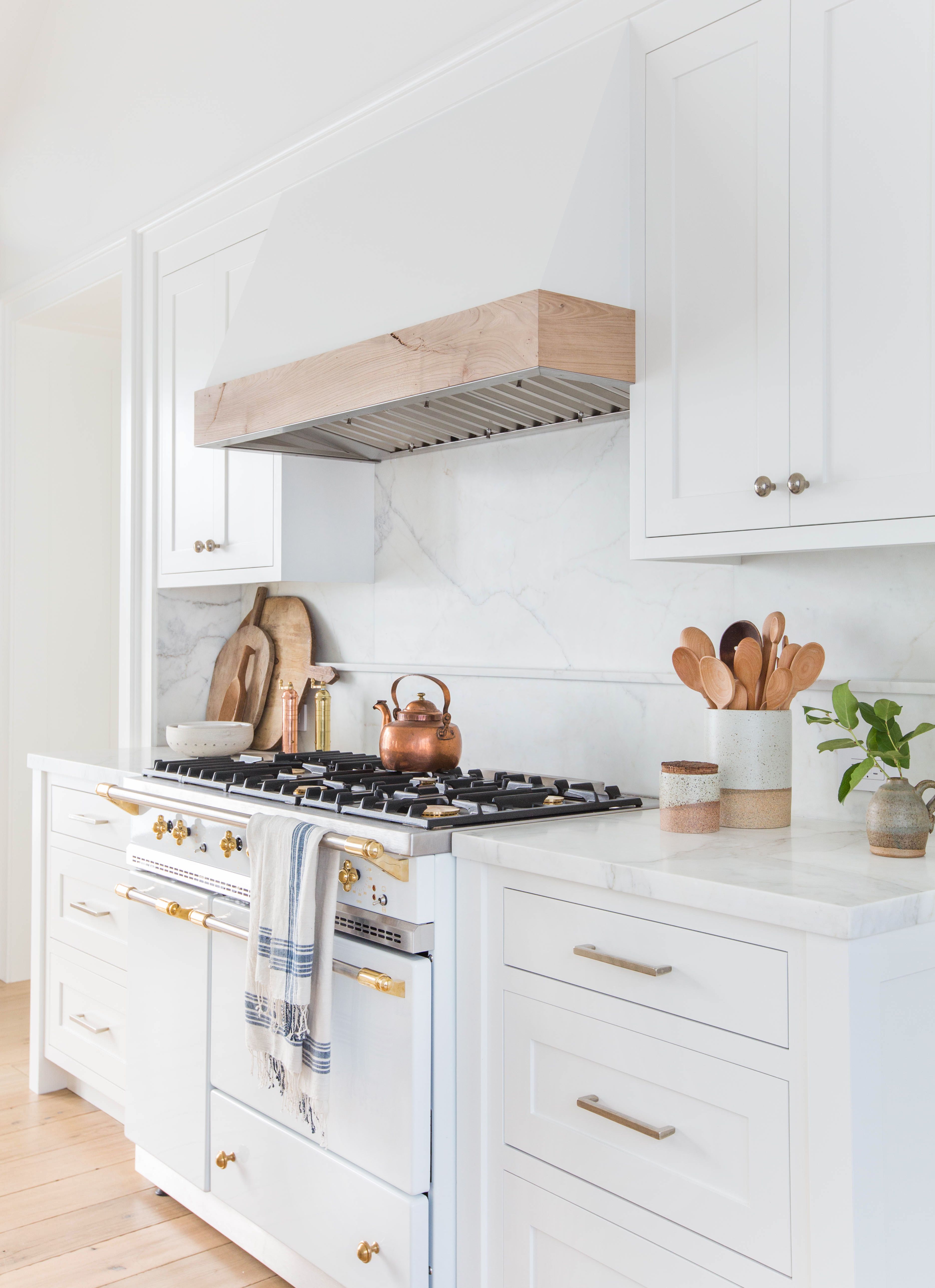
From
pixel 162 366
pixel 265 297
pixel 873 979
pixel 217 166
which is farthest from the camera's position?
pixel 162 366

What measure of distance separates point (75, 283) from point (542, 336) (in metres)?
2.59

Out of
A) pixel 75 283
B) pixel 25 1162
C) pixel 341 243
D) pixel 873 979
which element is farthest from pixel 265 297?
pixel 25 1162

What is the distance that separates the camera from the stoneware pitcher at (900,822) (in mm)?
1591

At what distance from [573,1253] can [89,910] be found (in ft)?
5.95

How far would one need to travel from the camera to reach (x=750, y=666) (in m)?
1.86

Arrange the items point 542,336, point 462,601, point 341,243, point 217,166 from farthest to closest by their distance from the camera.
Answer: point 217,166, point 462,601, point 341,243, point 542,336

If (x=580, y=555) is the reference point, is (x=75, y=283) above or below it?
above

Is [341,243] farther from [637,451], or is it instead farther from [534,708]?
[534,708]

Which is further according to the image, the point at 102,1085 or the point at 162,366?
the point at 162,366

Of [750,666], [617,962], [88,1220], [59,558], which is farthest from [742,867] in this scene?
[59,558]

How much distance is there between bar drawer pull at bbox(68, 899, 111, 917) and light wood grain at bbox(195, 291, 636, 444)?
4.38 ft

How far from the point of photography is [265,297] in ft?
8.48

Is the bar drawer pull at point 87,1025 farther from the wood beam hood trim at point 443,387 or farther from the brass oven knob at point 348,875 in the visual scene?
the wood beam hood trim at point 443,387

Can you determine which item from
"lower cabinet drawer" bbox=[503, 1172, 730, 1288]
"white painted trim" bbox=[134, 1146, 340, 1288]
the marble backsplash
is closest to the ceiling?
the marble backsplash
